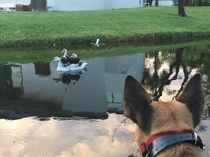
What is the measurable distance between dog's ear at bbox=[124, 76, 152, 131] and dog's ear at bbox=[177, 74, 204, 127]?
0.39m

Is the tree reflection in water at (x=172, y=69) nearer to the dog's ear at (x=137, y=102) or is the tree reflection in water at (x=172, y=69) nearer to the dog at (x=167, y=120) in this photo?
the dog at (x=167, y=120)

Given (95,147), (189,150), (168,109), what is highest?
(168,109)

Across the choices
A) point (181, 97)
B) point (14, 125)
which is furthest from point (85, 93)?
point (181, 97)

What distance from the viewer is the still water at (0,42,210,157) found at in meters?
7.54

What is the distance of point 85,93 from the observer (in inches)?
460

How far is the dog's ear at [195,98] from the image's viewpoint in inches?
108

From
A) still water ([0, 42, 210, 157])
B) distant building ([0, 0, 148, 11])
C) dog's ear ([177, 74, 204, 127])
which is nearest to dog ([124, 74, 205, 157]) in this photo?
dog's ear ([177, 74, 204, 127])

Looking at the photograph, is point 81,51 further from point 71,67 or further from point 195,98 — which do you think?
point 195,98

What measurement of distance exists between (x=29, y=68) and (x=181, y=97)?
44.4ft

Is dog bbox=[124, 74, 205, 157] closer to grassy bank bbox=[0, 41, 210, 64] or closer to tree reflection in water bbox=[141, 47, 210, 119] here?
tree reflection in water bbox=[141, 47, 210, 119]

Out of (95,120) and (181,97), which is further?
(95,120)

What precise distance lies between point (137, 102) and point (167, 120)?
11.9 inches

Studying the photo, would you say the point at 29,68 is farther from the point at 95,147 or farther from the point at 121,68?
the point at 95,147

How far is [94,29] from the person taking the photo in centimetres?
2469
